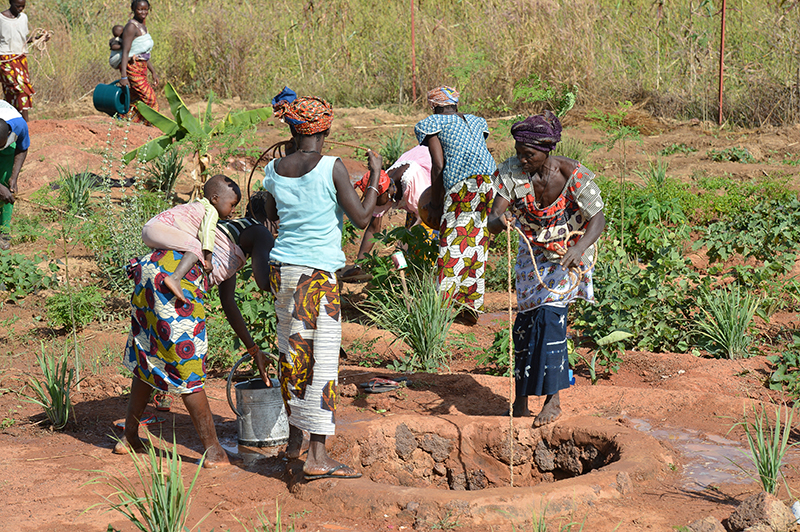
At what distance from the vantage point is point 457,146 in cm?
600

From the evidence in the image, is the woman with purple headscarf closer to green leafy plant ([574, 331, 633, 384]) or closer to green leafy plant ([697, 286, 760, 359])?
green leafy plant ([574, 331, 633, 384])

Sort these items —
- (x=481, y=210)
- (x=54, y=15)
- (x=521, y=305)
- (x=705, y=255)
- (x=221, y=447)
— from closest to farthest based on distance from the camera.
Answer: (x=221, y=447) → (x=521, y=305) → (x=481, y=210) → (x=705, y=255) → (x=54, y=15)

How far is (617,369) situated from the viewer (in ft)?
17.0

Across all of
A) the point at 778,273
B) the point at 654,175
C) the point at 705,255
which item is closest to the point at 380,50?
the point at 654,175

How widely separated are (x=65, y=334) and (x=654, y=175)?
19.0ft

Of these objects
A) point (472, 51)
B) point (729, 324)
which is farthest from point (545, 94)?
point (472, 51)

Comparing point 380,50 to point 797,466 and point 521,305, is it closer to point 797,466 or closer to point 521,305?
point 521,305

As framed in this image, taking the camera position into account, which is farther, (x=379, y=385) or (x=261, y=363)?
(x=379, y=385)

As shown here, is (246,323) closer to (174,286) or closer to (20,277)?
(174,286)

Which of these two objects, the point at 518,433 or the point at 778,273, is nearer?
the point at 518,433

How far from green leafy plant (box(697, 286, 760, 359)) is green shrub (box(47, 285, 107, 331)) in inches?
177

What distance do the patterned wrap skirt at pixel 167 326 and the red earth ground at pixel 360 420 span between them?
0.32 metres

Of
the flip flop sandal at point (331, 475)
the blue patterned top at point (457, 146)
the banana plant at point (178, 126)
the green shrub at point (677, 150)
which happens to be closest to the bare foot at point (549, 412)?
the flip flop sandal at point (331, 475)

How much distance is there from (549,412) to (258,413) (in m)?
1.46
